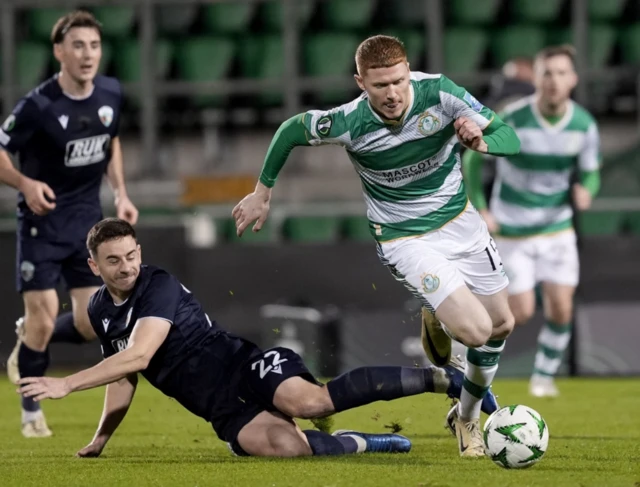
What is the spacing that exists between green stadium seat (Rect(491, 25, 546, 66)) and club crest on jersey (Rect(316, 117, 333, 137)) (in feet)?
31.0

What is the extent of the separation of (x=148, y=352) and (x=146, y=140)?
31.1 feet

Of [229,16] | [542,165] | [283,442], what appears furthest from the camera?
[229,16]

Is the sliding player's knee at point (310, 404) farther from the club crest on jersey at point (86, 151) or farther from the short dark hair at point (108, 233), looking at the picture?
the club crest on jersey at point (86, 151)

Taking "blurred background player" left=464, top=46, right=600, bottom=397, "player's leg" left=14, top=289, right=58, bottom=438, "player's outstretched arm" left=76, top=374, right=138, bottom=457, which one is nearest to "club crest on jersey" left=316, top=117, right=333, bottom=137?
"player's outstretched arm" left=76, top=374, right=138, bottom=457

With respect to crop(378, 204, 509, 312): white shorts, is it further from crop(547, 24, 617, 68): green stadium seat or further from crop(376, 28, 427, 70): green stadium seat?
crop(547, 24, 617, 68): green stadium seat

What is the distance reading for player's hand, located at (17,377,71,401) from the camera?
509cm

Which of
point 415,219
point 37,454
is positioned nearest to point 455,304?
point 415,219

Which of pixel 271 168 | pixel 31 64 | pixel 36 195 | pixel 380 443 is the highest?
pixel 31 64

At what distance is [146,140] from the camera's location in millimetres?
14898

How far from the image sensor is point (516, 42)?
50.6 ft

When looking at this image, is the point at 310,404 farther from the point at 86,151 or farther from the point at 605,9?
the point at 605,9

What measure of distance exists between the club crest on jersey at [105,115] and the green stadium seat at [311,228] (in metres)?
5.25

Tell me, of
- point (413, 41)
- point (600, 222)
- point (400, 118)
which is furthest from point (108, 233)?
point (413, 41)

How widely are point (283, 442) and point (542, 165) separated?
4450 millimetres
